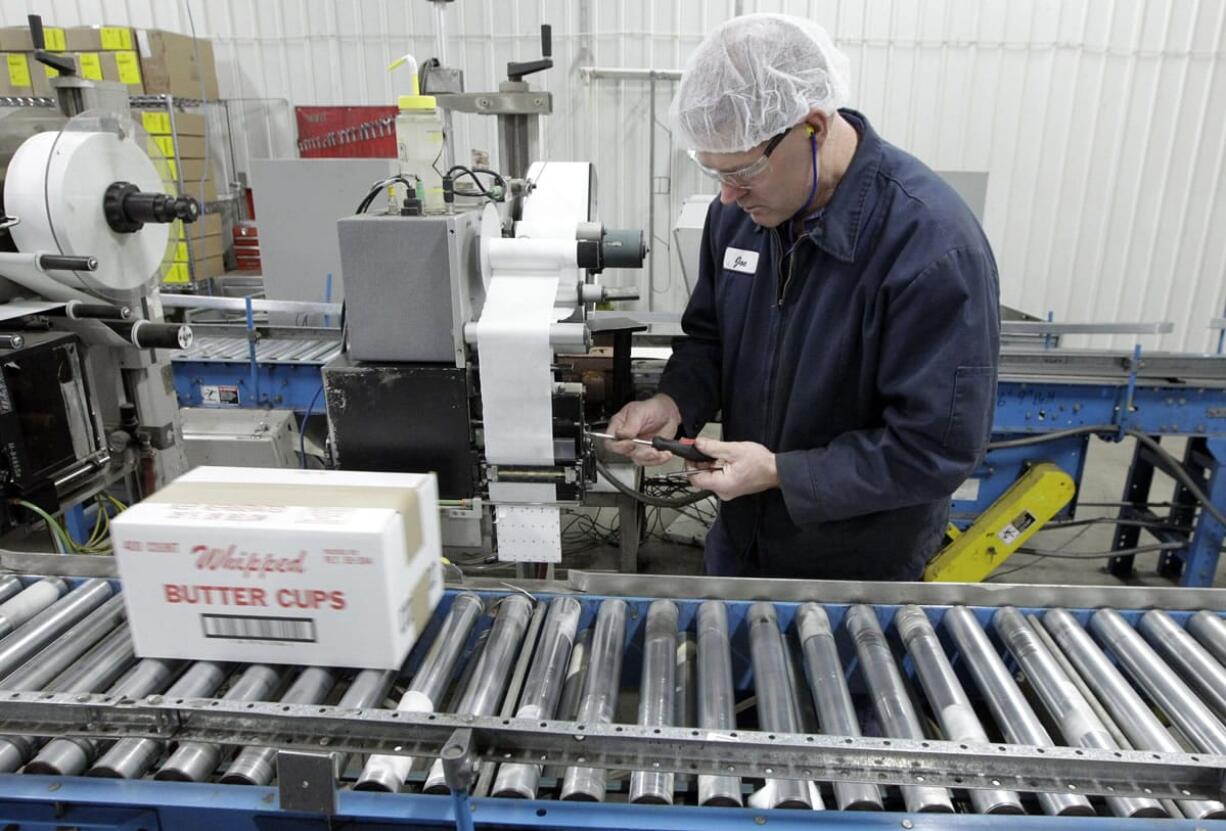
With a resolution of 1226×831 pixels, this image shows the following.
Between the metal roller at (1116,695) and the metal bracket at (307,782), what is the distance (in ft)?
2.79

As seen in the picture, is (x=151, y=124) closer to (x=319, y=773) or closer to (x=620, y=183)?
(x=620, y=183)

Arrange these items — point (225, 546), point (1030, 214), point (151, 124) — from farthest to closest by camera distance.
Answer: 1. point (1030, 214)
2. point (151, 124)
3. point (225, 546)

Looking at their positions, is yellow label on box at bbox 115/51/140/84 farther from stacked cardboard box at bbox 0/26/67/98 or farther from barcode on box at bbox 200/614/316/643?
barcode on box at bbox 200/614/316/643

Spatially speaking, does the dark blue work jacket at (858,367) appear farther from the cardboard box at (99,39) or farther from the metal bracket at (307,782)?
the cardboard box at (99,39)

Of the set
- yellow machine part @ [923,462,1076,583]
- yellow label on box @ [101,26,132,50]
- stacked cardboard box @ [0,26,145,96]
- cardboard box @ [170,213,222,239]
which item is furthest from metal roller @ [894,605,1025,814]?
yellow label on box @ [101,26,132,50]

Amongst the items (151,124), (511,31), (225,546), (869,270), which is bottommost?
(225,546)

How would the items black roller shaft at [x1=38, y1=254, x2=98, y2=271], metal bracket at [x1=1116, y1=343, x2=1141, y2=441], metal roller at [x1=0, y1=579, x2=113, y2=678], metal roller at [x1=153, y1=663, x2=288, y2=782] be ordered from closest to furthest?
metal roller at [x1=153, y1=663, x2=288, y2=782], metal roller at [x1=0, y1=579, x2=113, y2=678], black roller shaft at [x1=38, y1=254, x2=98, y2=271], metal bracket at [x1=1116, y1=343, x2=1141, y2=441]

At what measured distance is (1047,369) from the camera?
2.50 m

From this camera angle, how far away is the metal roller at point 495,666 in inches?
32.6

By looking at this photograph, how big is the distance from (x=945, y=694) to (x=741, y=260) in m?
0.73

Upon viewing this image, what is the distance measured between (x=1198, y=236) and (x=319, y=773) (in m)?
5.31

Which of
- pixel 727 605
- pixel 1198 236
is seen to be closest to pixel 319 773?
pixel 727 605

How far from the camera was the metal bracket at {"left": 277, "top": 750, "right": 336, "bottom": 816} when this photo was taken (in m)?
0.73

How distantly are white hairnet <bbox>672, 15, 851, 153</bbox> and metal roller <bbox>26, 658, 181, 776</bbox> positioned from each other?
99 cm
